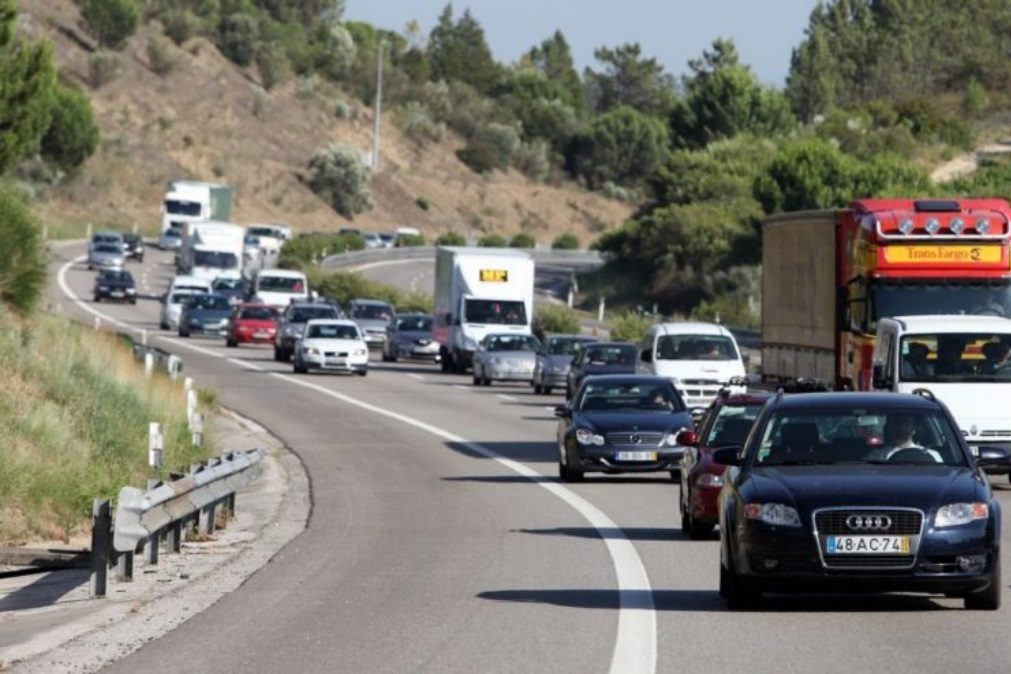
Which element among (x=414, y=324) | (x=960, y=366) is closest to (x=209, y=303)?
(x=414, y=324)

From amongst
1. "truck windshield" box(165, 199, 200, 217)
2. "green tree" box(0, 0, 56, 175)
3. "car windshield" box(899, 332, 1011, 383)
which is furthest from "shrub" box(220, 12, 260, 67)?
"car windshield" box(899, 332, 1011, 383)

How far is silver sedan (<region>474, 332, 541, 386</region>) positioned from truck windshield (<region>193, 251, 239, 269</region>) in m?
37.8

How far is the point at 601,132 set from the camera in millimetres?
185750

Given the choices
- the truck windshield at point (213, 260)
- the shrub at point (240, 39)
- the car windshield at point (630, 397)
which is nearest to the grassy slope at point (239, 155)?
the shrub at point (240, 39)

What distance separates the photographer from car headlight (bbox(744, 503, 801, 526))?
14.3m

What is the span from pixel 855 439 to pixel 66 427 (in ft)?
43.2

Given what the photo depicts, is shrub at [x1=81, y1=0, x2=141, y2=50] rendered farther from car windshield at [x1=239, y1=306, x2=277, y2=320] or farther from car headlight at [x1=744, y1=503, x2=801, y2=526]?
car headlight at [x1=744, y1=503, x2=801, y2=526]

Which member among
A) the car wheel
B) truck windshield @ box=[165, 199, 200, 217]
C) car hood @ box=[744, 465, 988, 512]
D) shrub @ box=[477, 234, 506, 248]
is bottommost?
the car wheel

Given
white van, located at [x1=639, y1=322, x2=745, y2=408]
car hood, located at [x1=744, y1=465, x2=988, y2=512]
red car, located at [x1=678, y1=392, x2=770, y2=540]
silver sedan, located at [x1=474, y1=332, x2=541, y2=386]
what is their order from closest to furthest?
car hood, located at [x1=744, y1=465, x2=988, y2=512], red car, located at [x1=678, y1=392, x2=770, y2=540], white van, located at [x1=639, y1=322, x2=745, y2=408], silver sedan, located at [x1=474, y1=332, x2=541, y2=386]

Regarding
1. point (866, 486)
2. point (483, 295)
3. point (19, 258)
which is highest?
point (19, 258)

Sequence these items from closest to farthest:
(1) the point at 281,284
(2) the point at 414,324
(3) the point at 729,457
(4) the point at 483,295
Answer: (3) the point at 729,457 < (4) the point at 483,295 < (2) the point at 414,324 < (1) the point at 281,284

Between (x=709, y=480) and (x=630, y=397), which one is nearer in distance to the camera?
(x=709, y=480)

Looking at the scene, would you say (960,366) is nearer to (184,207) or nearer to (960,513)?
(960,513)

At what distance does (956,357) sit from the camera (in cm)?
2714
